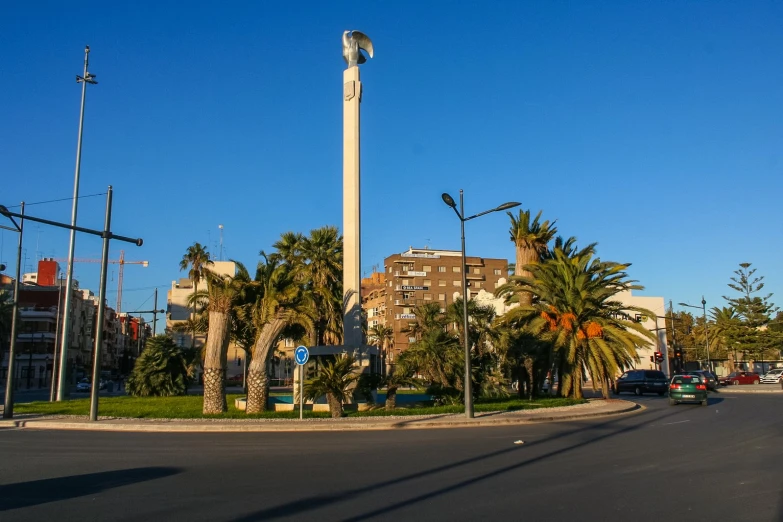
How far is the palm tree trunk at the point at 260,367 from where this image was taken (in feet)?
79.1

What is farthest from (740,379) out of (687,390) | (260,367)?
(260,367)

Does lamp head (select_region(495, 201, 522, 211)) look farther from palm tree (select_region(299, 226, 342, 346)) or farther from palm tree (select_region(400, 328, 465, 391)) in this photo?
palm tree (select_region(299, 226, 342, 346))

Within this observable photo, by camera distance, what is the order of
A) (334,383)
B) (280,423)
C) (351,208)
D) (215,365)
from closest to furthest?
(280,423) → (334,383) → (215,365) → (351,208)

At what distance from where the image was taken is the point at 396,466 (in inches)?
442

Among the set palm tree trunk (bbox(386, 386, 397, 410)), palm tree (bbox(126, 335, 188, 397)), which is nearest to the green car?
palm tree trunk (bbox(386, 386, 397, 410))

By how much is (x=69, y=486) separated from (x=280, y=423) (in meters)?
10.8

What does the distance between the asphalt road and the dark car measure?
2678 centimetres

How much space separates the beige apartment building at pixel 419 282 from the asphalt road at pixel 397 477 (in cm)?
8001

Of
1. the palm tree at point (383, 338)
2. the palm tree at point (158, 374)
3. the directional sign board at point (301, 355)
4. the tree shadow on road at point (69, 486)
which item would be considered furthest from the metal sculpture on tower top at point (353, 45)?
the palm tree at point (383, 338)

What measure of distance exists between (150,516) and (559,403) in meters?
23.5

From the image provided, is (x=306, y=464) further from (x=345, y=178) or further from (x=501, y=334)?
(x=345, y=178)

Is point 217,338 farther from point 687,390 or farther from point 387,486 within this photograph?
point 687,390

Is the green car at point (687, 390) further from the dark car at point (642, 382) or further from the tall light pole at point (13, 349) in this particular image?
the tall light pole at point (13, 349)

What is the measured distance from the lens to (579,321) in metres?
32.9
